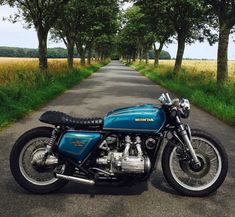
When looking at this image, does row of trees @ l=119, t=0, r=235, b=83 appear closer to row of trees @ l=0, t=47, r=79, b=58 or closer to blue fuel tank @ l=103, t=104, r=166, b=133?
blue fuel tank @ l=103, t=104, r=166, b=133

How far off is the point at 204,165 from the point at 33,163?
213 centimetres

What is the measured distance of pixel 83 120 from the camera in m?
4.73

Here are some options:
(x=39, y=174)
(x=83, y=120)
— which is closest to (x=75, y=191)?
(x=39, y=174)

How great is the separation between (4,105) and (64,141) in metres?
6.47

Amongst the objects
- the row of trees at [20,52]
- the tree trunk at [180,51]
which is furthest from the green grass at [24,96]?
the row of trees at [20,52]

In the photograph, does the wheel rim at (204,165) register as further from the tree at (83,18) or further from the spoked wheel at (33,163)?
the tree at (83,18)

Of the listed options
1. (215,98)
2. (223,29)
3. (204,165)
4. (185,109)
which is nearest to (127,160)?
(185,109)

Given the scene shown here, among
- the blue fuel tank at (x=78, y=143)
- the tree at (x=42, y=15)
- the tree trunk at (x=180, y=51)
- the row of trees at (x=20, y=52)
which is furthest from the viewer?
the row of trees at (x=20, y=52)

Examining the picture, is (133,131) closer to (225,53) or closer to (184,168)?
(184,168)

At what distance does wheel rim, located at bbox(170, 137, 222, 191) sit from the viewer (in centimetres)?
484

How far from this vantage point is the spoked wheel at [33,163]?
15.8 ft

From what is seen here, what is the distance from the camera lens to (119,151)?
4.70 m

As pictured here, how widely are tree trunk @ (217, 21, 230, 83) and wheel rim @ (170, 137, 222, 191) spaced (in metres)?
12.2

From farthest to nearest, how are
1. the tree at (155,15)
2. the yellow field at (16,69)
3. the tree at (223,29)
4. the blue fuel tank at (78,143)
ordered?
the tree at (155,15)
the yellow field at (16,69)
the tree at (223,29)
the blue fuel tank at (78,143)
